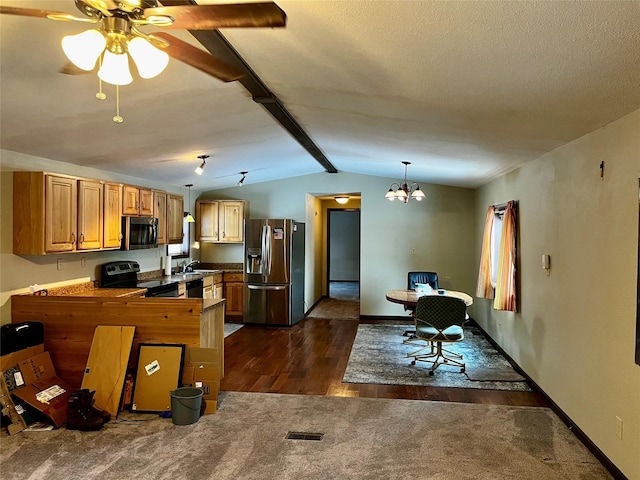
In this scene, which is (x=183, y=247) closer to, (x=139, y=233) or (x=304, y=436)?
(x=139, y=233)

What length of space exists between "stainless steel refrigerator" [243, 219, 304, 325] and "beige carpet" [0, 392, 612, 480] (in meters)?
3.39

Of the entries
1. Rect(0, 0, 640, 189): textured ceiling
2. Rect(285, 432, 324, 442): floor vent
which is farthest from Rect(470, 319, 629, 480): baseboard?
Rect(0, 0, 640, 189): textured ceiling

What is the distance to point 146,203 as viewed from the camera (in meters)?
5.54

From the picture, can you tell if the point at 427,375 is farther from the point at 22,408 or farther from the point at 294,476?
the point at 22,408

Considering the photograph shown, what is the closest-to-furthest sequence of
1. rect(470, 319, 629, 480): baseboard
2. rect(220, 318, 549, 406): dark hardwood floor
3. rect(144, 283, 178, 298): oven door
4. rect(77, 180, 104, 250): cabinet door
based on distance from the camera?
rect(470, 319, 629, 480): baseboard, rect(220, 318, 549, 406): dark hardwood floor, rect(77, 180, 104, 250): cabinet door, rect(144, 283, 178, 298): oven door

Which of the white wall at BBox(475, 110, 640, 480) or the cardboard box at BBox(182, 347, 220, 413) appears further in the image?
the cardboard box at BBox(182, 347, 220, 413)

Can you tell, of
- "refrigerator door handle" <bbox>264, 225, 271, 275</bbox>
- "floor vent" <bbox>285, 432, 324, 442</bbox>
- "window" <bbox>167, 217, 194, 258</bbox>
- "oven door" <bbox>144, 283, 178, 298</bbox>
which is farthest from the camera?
"refrigerator door handle" <bbox>264, 225, 271, 275</bbox>

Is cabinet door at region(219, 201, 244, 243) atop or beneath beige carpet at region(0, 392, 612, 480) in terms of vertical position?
atop

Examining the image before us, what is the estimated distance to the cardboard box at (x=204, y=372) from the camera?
3729mm

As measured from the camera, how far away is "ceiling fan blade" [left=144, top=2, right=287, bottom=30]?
1.50 meters

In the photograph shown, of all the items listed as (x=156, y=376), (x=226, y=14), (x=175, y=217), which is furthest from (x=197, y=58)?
(x=175, y=217)

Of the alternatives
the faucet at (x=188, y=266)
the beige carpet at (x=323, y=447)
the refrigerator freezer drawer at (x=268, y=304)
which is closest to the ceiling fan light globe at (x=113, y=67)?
the beige carpet at (x=323, y=447)

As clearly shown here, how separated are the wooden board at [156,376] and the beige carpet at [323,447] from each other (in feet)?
0.43

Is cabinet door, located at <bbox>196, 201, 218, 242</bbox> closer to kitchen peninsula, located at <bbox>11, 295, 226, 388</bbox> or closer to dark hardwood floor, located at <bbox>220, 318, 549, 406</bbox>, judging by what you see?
dark hardwood floor, located at <bbox>220, 318, 549, 406</bbox>
